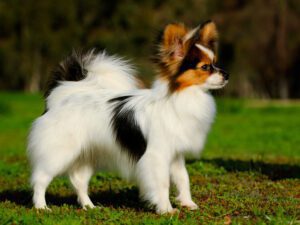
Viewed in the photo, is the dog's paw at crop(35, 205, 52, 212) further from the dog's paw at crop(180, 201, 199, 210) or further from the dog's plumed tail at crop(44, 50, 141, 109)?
the dog's paw at crop(180, 201, 199, 210)

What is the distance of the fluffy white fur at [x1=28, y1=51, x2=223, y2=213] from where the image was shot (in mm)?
6234

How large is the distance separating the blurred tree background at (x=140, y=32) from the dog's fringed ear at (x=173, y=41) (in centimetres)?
3458

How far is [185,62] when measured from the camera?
613 centimetres

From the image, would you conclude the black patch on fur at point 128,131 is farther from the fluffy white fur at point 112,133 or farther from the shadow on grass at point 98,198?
the shadow on grass at point 98,198

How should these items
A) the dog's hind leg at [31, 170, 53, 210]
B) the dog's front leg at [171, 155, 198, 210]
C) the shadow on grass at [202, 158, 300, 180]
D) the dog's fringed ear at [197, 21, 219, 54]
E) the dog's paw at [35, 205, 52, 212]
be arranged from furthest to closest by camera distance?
the shadow on grass at [202, 158, 300, 180] → the dog's hind leg at [31, 170, 53, 210] → the dog's front leg at [171, 155, 198, 210] → the dog's paw at [35, 205, 52, 212] → the dog's fringed ear at [197, 21, 219, 54]

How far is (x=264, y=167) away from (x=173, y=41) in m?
4.09

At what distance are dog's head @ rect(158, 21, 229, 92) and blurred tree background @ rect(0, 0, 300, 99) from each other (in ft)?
113

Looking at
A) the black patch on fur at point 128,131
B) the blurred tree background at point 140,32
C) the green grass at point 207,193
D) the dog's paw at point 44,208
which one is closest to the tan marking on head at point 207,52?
the black patch on fur at point 128,131

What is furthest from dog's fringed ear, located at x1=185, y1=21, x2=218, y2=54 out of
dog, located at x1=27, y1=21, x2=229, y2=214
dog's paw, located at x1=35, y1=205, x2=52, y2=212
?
dog's paw, located at x1=35, y1=205, x2=52, y2=212

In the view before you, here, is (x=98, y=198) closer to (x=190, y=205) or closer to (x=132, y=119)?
(x=190, y=205)

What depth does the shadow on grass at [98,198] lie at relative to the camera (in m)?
7.12

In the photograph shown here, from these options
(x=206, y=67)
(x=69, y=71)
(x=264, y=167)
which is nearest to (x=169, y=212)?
(x=206, y=67)

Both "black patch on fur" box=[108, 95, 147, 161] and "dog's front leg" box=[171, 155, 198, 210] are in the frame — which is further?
"dog's front leg" box=[171, 155, 198, 210]

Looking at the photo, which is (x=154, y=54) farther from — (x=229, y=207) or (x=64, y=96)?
(x=229, y=207)
